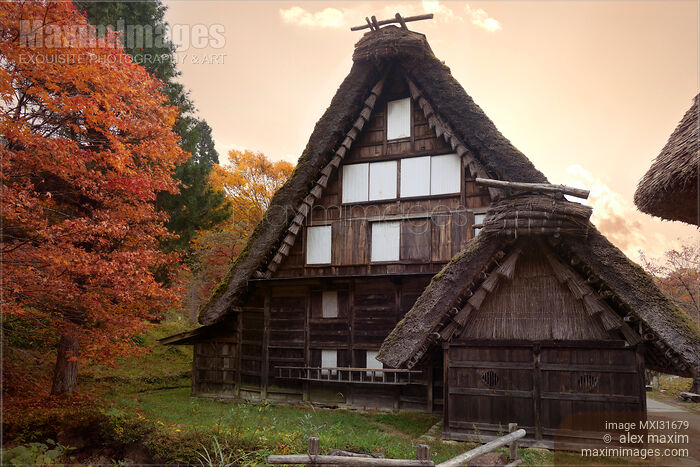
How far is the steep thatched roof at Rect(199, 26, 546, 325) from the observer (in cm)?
1320

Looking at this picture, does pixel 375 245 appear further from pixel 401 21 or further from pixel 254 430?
pixel 401 21

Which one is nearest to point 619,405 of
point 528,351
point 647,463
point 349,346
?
point 647,463

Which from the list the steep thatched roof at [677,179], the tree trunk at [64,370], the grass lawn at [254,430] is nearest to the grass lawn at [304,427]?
the grass lawn at [254,430]

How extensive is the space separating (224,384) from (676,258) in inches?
879

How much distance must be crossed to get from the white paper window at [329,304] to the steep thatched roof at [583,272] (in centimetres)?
469

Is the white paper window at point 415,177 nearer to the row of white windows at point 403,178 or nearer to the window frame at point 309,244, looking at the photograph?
the row of white windows at point 403,178

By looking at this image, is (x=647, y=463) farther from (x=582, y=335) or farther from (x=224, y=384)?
(x=224, y=384)

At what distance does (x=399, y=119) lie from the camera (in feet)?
46.5

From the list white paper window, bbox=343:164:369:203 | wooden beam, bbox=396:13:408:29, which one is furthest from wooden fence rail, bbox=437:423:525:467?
wooden beam, bbox=396:13:408:29

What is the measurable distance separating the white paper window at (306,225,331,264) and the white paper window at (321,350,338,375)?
2.66m

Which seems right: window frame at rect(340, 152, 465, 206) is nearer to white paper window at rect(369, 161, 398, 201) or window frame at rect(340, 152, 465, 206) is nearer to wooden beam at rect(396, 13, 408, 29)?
white paper window at rect(369, 161, 398, 201)

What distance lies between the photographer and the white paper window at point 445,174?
13195mm

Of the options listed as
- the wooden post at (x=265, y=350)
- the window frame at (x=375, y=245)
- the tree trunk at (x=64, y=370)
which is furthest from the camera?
the wooden post at (x=265, y=350)

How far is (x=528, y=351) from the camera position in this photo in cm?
977
